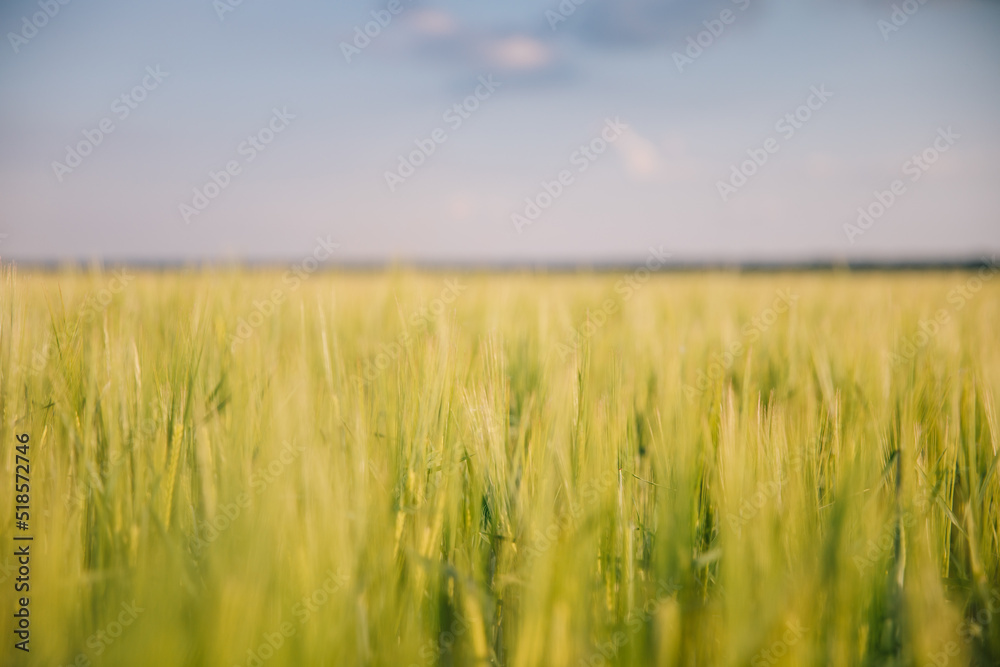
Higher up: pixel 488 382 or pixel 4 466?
pixel 488 382

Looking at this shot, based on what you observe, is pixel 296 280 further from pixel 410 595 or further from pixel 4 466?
pixel 410 595

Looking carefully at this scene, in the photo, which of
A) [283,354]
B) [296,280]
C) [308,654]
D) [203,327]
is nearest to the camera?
[308,654]

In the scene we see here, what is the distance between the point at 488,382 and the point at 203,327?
1.95 feet

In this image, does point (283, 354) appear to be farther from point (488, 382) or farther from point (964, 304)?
point (964, 304)

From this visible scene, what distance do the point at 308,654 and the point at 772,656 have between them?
0.45 m

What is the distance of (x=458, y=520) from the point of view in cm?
79

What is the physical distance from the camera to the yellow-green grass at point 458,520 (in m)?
0.51

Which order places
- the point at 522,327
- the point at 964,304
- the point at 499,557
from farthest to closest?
the point at 964,304 → the point at 522,327 → the point at 499,557

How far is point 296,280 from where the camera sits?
2.02m

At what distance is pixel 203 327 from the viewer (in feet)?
3.39

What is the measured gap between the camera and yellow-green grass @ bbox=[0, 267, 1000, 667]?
0.51 metres

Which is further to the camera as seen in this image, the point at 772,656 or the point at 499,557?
the point at 499,557

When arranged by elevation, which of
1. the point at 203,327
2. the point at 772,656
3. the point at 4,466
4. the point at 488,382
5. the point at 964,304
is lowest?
the point at 772,656

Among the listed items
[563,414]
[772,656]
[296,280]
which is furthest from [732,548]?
[296,280]
